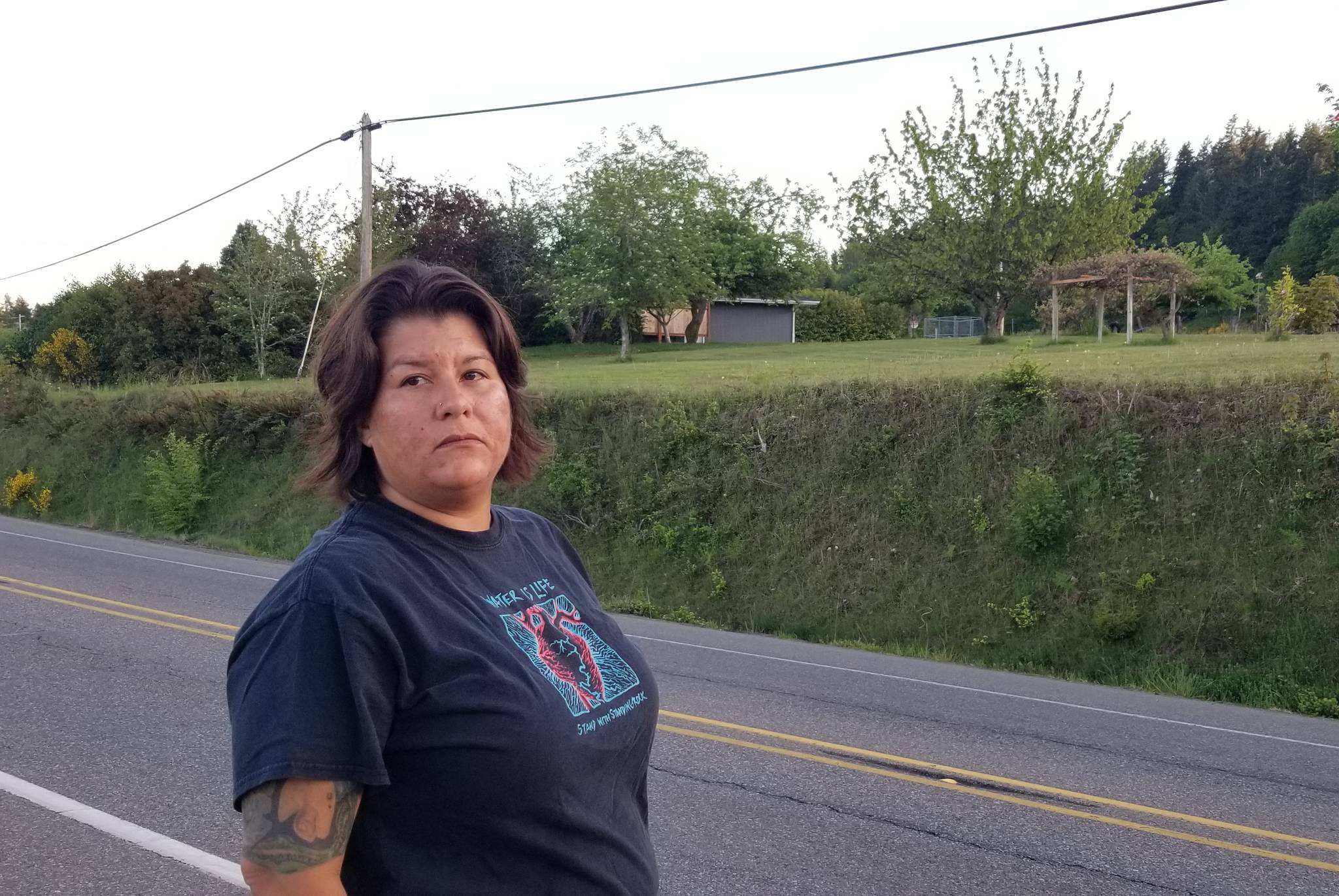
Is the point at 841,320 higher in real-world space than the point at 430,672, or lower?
higher

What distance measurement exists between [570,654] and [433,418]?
1.59ft

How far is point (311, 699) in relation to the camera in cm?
162

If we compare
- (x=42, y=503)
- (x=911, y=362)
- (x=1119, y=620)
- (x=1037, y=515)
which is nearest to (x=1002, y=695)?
(x=1119, y=620)

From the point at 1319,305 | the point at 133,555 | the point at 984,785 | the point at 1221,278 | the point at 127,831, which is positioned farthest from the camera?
the point at 1221,278

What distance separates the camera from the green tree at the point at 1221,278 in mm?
49312

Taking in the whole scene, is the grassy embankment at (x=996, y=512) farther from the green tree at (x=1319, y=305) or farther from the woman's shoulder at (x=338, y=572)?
the green tree at (x=1319, y=305)

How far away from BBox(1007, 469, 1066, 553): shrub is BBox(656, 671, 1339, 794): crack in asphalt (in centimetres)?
557

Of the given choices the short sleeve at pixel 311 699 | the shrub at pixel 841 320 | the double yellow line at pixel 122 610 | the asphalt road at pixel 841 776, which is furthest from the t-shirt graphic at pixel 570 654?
the shrub at pixel 841 320

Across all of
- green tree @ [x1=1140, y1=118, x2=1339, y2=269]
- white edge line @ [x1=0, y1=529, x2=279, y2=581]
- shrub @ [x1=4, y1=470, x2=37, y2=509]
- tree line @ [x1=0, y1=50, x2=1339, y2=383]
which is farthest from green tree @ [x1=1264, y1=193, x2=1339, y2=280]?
white edge line @ [x1=0, y1=529, x2=279, y2=581]

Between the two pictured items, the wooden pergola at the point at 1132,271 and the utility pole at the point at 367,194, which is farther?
the wooden pergola at the point at 1132,271

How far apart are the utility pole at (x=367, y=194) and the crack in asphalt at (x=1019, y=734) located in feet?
42.7

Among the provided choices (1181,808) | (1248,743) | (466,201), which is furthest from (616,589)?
(466,201)

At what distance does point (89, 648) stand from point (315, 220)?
88.5ft

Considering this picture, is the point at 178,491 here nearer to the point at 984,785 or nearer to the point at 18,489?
the point at 18,489
